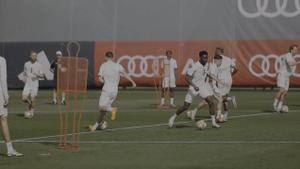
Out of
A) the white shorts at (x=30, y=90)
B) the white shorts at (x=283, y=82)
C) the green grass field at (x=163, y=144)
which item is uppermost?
the white shorts at (x=283, y=82)

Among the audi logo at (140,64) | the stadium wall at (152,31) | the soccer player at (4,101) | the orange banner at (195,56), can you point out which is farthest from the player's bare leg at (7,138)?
the audi logo at (140,64)

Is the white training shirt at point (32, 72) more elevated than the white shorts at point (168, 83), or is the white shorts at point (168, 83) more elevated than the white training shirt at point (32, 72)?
the white training shirt at point (32, 72)

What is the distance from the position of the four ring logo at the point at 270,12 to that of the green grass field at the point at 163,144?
58.6ft

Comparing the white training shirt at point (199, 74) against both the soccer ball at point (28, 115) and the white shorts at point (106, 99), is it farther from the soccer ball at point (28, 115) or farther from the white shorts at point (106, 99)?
the soccer ball at point (28, 115)

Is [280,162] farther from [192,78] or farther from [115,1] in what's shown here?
[115,1]

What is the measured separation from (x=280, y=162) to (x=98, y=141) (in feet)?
19.0

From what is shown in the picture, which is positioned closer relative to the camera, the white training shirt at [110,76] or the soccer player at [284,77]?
the white training shirt at [110,76]

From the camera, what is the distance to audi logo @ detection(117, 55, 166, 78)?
158 ft

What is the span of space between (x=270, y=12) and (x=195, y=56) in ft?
16.4

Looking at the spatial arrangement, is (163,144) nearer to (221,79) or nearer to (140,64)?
(221,79)

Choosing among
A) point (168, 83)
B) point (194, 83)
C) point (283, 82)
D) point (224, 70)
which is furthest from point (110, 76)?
point (168, 83)

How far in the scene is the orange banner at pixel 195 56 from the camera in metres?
45.7

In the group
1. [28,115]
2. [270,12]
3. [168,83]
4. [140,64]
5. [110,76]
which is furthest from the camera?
[140,64]

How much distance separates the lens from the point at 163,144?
18.4 m
